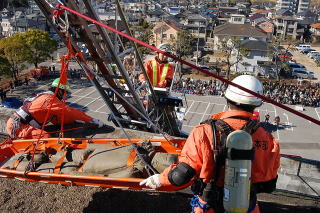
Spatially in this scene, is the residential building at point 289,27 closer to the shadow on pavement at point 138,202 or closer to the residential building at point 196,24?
the residential building at point 196,24

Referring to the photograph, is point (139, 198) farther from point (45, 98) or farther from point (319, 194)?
point (319, 194)

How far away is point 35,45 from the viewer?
3070 cm

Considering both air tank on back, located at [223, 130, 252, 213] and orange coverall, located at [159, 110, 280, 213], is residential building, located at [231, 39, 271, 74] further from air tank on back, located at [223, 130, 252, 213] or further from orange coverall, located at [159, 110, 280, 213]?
air tank on back, located at [223, 130, 252, 213]

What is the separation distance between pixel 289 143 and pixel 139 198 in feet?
57.3

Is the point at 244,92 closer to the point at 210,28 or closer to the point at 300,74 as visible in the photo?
the point at 300,74

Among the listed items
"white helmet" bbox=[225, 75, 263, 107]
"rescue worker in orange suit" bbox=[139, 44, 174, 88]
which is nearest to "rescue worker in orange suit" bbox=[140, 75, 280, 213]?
"white helmet" bbox=[225, 75, 263, 107]

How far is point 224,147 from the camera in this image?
265 centimetres

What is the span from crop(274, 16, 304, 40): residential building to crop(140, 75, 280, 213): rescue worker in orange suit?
67.0 m

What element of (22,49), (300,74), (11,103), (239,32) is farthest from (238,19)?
(11,103)

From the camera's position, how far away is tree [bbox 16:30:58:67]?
30.1 m

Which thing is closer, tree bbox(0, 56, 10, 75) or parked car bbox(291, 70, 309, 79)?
tree bbox(0, 56, 10, 75)

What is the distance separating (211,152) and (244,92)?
2.20 ft

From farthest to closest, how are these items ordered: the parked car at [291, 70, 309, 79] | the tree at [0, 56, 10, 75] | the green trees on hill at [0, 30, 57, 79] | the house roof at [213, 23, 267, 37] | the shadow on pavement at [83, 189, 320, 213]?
the house roof at [213, 23, 267, 37], the parked car at [291, 70, 309, 79], the green trees on hill at [0, 30, 57, 79], the tree at [0, 56, 10, 75], the shadow on pavement at [83, 189, 320, 213]

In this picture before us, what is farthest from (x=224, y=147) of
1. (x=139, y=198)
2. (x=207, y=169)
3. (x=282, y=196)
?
(x=282, y=196)
